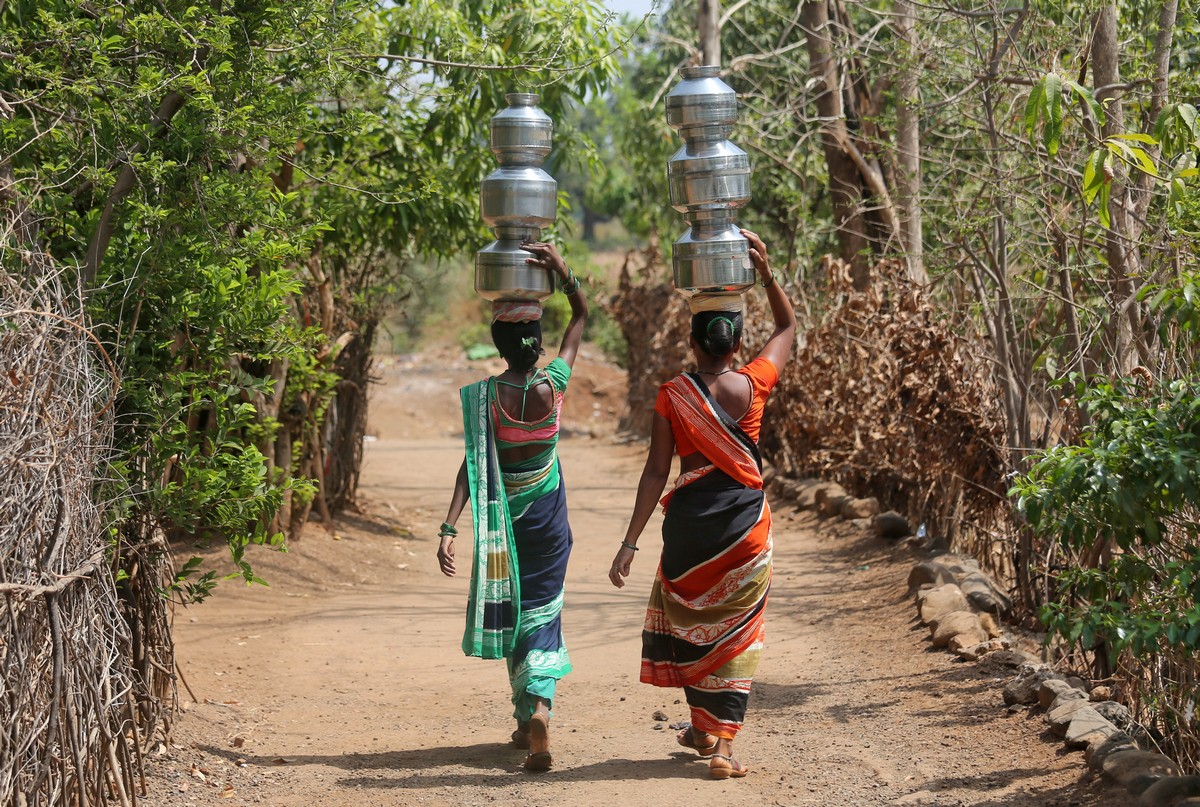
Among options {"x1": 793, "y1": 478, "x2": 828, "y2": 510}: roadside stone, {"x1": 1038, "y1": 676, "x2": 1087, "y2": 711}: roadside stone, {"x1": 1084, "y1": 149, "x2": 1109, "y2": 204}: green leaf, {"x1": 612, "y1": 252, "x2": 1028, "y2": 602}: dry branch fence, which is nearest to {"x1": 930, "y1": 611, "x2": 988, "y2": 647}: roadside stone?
{"x1": 612, "y1": 252, "x2": 1028, "y2": 602}: dry branch fence

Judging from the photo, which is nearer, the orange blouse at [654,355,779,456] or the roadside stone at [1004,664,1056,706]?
the orange blouse at [654,355,779,456]

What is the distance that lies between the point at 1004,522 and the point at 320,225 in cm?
460

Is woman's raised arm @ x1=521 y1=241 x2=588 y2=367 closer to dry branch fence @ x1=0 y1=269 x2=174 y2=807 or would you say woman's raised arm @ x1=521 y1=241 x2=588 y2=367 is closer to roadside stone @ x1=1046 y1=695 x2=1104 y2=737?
dry branch fence @ x1=0 y1=269 x2=174 y2=807

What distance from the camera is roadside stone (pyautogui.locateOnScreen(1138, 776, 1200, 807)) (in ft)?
11.6

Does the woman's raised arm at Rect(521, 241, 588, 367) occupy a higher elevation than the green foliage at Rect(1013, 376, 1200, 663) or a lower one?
higher

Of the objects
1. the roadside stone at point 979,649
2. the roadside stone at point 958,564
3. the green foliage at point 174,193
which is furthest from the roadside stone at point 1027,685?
the green foliage at point 174,193

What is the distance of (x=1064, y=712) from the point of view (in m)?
4.51

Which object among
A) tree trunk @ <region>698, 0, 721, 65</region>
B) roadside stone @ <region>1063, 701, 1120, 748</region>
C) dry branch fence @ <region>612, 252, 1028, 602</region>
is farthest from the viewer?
tree trunk @ <region>698, 0, 721, 65</region>

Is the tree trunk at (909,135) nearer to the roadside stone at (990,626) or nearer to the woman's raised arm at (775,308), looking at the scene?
the roadside stone at (990,626)

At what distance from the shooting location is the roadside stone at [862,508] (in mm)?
9633

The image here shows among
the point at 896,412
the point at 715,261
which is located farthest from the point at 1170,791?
the point at 896,412

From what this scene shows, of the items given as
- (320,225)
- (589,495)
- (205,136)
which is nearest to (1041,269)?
(320,225)

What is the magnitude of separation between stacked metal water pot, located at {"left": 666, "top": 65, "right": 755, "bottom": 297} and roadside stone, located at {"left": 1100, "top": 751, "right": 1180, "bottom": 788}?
6.57 feet

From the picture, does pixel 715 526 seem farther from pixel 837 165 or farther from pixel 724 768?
pixel 837 165
